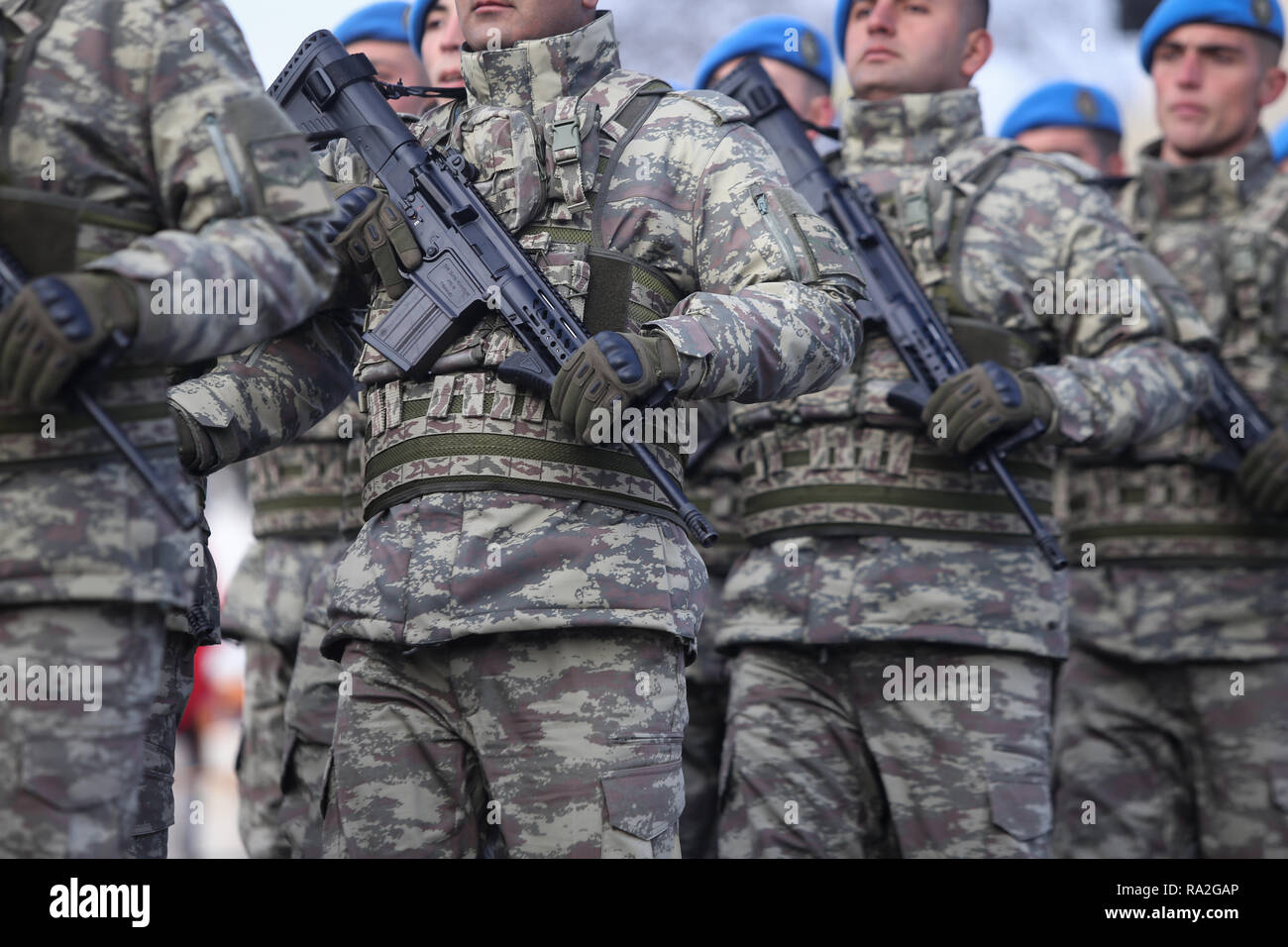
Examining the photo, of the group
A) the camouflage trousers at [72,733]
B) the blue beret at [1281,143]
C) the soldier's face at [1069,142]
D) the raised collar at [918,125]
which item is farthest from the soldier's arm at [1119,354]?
the blue beret at [1281,143]

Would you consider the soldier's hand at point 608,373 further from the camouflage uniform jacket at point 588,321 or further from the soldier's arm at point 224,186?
the soldier's arm at point 224,186

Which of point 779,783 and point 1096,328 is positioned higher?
point 1096,328

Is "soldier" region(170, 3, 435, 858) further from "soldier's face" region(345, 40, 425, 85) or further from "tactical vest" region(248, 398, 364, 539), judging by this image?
"soldier's face" region(345, 40, 425, 85)

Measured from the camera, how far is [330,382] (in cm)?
385

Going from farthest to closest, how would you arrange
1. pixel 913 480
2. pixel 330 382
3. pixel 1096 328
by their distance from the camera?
pixel 1096 328 < pixel 913 480 < pixel 330 382

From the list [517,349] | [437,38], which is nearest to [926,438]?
[517,349]

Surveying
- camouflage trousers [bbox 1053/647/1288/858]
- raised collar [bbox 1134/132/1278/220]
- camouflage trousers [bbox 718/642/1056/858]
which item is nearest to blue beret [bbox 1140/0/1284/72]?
raised collar [bbox 1134/132/1278/220]

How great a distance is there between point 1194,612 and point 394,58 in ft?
11.1

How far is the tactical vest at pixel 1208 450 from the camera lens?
18.4ft

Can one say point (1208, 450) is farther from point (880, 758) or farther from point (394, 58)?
point (394, 58)

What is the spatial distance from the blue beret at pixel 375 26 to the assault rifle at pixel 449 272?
2855mm
